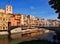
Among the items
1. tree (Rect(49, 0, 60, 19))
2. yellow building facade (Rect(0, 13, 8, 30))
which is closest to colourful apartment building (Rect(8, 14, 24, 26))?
yellow building facade (Rect(0, 13, 8, 30))

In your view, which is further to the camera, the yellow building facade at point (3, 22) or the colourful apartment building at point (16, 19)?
the colourful apartment building at point (16, 19)

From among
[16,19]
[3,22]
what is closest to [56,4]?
[3,22]

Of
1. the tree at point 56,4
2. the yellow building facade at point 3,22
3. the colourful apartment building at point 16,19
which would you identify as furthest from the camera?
the colourful apartment building at point 16,19

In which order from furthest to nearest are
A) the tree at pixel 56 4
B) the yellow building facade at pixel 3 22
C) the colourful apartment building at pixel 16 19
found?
the colourful apartment building at pixel 16 19 < the yellow building facade at pixel 3 22 < the tree at pixel 56 4

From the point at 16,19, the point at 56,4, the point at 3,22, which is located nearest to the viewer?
the point at 56,4

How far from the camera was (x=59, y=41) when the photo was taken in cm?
3091

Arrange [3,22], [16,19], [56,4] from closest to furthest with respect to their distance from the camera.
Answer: [56,4], [3,22], [16,19]

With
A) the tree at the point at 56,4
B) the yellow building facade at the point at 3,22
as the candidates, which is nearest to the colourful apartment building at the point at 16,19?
the yellow building facade at the point at 3,22

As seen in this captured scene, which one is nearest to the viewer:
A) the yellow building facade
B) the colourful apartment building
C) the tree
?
the tree

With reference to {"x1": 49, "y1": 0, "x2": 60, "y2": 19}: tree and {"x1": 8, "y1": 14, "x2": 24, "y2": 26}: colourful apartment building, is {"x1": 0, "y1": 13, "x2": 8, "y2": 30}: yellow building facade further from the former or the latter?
{"x1": 49, "y1": 0, "x2": 60, "y2": 19}: tree

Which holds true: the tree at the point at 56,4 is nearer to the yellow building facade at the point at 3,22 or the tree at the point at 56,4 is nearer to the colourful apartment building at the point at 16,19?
the yellow building facade at the point at 3,22

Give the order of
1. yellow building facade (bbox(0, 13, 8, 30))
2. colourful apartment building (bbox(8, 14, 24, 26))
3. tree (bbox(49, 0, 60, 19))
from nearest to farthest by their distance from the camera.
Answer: tree (bbox(49, 0, 60, 19))
yellow building facade (bbox(0, 13, 8, 30))
colourful apartment building (bbox(8, 14, 24, 26))

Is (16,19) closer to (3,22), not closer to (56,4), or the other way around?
(3,22)

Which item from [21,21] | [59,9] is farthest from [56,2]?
[21,21]
